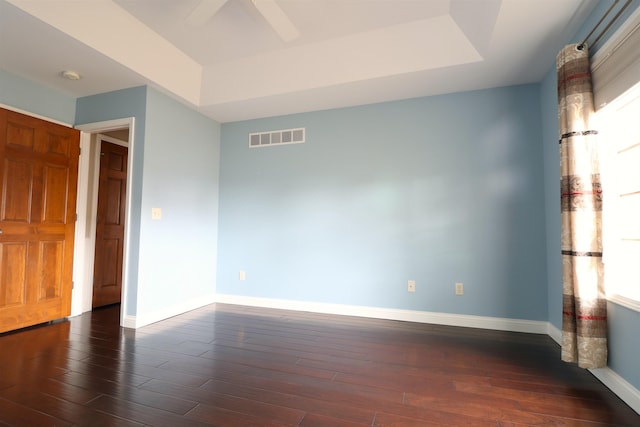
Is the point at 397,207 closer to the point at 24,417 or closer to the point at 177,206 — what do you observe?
the point at 177,206

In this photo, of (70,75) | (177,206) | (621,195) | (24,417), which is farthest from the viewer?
(177,206)

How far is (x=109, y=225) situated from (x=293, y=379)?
3.34 meters

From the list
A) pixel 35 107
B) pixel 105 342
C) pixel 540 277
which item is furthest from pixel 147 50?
pixel 540 277

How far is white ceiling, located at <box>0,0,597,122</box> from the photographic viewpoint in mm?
2211

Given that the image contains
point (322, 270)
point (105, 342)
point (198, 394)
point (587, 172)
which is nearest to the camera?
point (198, 394)

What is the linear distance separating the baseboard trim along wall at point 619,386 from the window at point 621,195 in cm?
46

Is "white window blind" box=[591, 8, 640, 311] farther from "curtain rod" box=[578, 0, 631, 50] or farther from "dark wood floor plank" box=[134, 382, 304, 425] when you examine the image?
"dark wood floor plank" box=[134, 382, 304, 425]

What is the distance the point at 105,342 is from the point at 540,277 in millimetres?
4009

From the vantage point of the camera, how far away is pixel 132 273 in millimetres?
3023

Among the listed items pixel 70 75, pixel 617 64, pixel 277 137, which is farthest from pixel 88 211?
pixel 617 64

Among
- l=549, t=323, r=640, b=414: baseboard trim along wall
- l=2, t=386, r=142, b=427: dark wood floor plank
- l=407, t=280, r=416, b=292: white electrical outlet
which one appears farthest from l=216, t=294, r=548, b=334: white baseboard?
l=2, t=386, r=142, b=427: dark wood floor plank

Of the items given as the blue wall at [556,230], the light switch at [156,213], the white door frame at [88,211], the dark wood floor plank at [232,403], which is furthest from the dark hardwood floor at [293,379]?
the light switch at [156,213]

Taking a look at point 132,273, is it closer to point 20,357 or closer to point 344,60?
point 20,357

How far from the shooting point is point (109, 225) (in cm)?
388
